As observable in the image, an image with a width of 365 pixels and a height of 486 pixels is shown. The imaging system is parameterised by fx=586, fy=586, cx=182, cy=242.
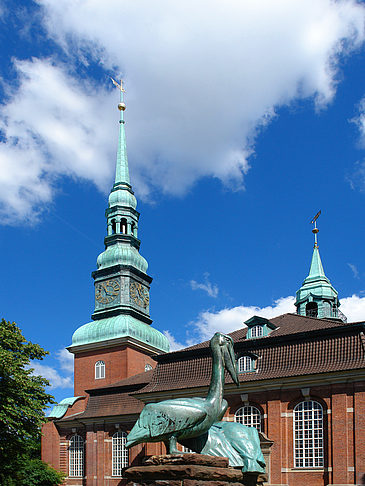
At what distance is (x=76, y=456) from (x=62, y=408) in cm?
438

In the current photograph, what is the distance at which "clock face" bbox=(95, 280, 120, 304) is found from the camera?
1994 inches

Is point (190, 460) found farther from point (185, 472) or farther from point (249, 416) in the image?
point (249, 416)

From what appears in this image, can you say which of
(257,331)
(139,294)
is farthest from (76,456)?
(257,331)

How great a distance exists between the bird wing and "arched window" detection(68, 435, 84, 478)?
1363 inches

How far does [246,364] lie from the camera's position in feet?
108

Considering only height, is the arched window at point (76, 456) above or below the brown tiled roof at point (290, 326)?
below

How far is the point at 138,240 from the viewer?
53.8m

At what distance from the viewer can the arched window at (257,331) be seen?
34.3m

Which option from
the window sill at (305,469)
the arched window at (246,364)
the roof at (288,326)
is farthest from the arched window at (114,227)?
the window sill at (305,469)

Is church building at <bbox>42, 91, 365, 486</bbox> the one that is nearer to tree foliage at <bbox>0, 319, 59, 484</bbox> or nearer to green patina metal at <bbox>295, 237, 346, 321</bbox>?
green patina metal at <bbox>295, 237, 346, 321</bbox>

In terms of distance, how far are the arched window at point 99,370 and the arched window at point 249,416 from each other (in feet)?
61.0

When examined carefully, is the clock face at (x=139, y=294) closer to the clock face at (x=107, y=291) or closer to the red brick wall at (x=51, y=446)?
the clock face at (x=107, y=291)

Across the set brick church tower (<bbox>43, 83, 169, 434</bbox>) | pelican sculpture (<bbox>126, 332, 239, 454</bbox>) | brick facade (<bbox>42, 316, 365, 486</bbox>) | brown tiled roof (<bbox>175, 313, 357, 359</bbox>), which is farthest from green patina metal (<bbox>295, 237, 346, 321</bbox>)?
pelican sculpture (<bbox>126, 332, 239, 454</bbox>)

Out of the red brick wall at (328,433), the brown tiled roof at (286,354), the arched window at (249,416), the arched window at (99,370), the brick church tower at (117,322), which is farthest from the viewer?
the arched window at (99,370)
